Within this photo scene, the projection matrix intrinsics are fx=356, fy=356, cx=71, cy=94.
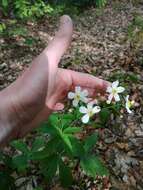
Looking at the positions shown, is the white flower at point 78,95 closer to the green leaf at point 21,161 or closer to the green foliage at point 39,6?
the green leaf at point 21,161

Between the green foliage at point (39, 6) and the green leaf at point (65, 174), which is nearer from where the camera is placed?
the green leaf at point (65, 174)

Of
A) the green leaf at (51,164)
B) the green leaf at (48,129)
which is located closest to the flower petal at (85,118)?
the green leaf at (48,129)

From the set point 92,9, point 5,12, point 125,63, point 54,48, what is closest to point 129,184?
point 54,48

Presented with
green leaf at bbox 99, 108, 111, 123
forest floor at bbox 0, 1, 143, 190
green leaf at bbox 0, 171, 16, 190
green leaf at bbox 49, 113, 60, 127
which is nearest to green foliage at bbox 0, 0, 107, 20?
forest floor at bbox 0, 1, 143, 190

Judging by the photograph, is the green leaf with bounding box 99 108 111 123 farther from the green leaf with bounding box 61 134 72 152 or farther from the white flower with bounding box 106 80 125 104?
the green leaf with bounding box 61 134 72 152

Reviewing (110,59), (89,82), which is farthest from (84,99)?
(110,59)

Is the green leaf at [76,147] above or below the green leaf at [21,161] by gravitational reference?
above

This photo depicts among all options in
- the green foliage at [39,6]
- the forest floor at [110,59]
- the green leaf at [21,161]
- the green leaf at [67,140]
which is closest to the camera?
the green leaf at [67,140]
